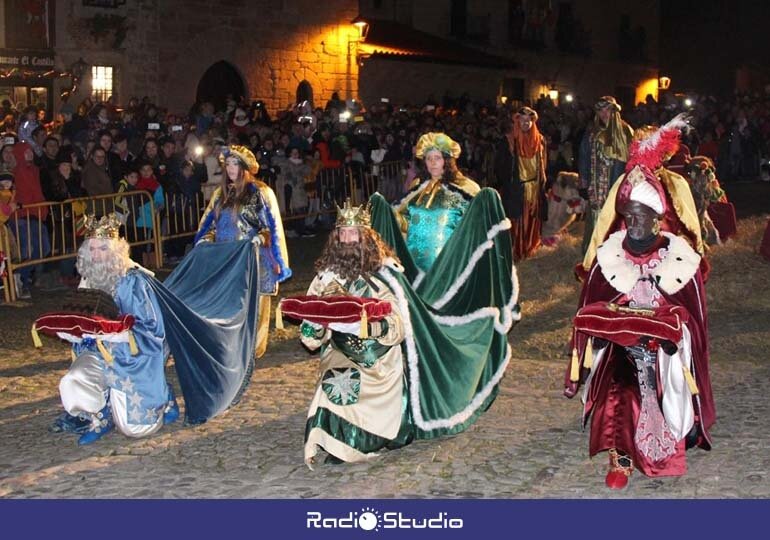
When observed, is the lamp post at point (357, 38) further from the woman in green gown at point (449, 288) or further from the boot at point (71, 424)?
the boot at point (71, 424)

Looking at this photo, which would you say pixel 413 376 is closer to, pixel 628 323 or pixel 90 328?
pixel 628 323

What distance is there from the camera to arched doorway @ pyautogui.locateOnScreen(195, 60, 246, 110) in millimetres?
25469

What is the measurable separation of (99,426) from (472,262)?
2643 mm

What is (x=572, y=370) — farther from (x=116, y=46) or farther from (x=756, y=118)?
(x=756, y=118)

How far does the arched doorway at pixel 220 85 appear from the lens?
25.5 meters

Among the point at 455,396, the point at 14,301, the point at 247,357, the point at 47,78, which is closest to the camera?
the point at 455,396

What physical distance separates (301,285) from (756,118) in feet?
65.6

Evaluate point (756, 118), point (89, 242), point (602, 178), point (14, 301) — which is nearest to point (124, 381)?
point (89, 242)

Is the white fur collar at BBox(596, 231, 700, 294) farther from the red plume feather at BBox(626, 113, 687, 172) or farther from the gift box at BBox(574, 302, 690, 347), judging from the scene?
the red plume feather at BBox(626, 113, 687, 172)

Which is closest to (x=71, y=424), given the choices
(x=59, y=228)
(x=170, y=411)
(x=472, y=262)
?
(x=170, y=411)

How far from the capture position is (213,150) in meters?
16.5

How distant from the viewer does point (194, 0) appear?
25000mm

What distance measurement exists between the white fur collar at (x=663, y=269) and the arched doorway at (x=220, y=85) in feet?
63.4

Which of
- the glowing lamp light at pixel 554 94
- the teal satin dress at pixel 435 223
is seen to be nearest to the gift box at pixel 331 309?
the teal satin dress at pixel 435 223
